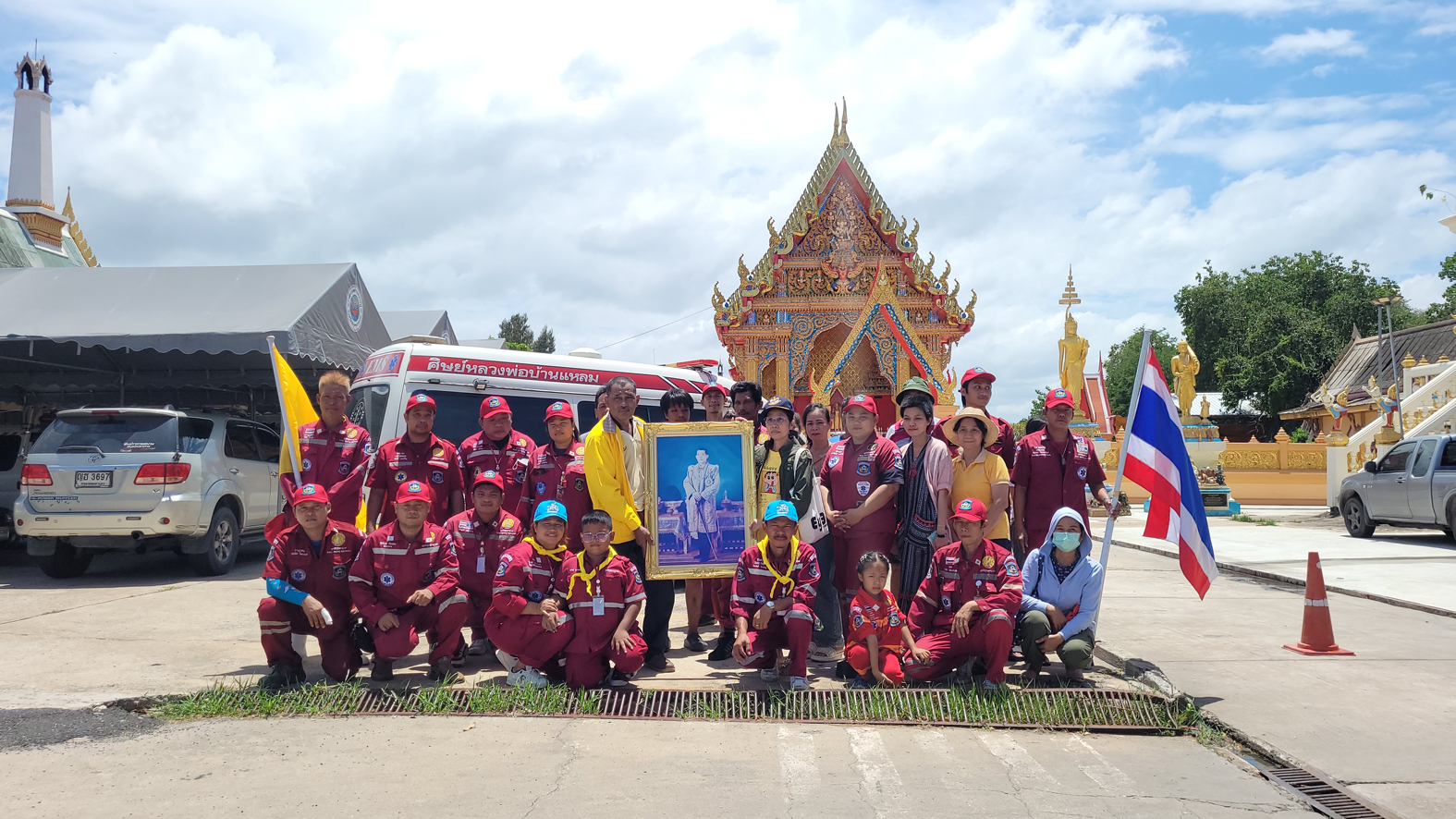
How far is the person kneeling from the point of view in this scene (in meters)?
5.07

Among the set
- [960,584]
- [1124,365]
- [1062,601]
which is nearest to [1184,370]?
[1062,601]

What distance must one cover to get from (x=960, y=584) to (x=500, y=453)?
3080 mm

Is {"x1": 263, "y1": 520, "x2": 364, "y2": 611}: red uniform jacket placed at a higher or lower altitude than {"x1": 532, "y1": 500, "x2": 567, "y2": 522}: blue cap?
lower

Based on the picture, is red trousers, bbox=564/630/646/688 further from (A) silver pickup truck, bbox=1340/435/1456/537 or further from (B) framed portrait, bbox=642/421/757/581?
(A) silver pickup truck, bbox=1340/435/1456/537

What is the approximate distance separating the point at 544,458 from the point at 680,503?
0.96 meters

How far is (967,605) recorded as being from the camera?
5066 mm

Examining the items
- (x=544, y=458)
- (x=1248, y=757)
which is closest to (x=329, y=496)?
(x=544, y=458)

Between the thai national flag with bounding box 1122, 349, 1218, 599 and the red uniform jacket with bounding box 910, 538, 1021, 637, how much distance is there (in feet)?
3.60

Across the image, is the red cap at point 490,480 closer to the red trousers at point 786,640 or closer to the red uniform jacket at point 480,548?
the red uniform jacket at point 480,548

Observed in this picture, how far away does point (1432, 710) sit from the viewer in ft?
16.3

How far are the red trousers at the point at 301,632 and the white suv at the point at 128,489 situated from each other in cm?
450

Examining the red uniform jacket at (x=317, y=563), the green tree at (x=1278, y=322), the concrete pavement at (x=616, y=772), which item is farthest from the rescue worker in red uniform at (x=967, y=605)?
the green tree at (x=1278, y=322)

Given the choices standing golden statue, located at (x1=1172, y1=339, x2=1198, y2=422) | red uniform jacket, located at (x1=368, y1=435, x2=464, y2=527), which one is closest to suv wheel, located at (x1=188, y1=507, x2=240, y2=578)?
red uniform jacket, located at (x1=368, y1=435, x2=464, y2=527)

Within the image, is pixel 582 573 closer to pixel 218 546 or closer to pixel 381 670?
pixel 381 670
